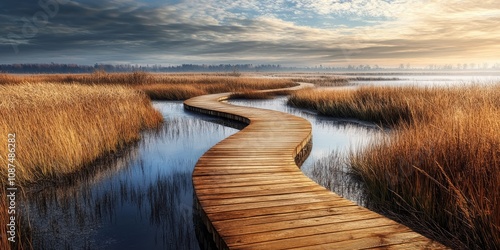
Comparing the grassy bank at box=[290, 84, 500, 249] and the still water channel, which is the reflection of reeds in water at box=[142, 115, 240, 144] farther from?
the grassy bank at box=[290, 84, 500, 249]

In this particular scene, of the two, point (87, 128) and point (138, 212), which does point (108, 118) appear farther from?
point (138, 212)

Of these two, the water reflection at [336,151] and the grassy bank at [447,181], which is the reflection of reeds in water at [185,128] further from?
the grassy bank at [447,181]

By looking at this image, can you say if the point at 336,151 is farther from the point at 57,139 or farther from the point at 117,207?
the point at 57,139

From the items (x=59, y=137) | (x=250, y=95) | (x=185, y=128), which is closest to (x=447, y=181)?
(x=59, y=137)

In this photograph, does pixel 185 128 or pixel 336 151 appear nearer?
pixel 336 151

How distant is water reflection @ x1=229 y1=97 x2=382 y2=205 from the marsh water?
0.02 meters

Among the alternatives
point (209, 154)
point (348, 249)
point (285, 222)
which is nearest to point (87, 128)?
point (209, 154)

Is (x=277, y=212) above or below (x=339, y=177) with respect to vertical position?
above

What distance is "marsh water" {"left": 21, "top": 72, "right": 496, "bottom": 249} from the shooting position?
3.80 meters

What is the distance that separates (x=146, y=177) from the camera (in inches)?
239

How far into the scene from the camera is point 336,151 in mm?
7688

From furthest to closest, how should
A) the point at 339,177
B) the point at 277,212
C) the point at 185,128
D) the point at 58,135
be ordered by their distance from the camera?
the point at 185,128
the point at 58,135
the point at 339,177
the point at 277,212

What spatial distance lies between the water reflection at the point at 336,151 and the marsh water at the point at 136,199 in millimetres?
18

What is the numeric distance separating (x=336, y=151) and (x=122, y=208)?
16.4 ft
